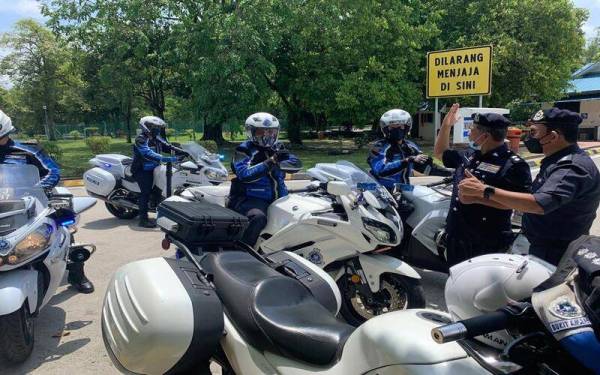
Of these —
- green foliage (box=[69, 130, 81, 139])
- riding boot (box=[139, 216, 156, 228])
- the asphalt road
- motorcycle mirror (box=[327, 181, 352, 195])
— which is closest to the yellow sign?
the asphalt road

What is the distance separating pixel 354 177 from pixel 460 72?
982 cm

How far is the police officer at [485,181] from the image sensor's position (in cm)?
329

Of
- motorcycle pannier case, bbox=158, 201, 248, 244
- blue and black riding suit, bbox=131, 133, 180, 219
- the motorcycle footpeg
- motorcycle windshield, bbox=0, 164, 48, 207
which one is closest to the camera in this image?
motorcycle pannier case, bbox=158, 201, 248, 244

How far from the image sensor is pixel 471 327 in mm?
1348

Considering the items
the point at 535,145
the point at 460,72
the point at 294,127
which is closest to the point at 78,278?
the point at 535,145

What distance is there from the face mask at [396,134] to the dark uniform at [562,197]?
1.90m

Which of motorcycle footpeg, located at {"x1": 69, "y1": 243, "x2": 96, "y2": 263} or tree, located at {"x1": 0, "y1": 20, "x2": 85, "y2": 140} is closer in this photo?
motorcycle footpeg, located at {"x1": 69, "y1": 243, "x2": 96, "y2": 263}

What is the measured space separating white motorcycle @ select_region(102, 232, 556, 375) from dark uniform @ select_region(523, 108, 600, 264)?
120cm

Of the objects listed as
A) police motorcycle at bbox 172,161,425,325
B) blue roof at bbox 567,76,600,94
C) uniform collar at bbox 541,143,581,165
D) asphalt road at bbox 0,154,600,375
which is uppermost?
blue roof at bbox 567,76,600,94

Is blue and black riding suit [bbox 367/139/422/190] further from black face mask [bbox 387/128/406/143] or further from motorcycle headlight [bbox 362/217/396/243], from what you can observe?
motorcycle headlight [bbox 362/217/396/243]

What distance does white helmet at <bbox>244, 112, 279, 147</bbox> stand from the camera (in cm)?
445

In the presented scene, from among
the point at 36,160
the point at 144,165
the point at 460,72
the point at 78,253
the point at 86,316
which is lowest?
the point at 86,316

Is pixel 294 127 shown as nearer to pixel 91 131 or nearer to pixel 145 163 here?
pixel 145 163

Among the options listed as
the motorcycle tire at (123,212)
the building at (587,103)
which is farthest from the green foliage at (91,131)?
the motorcycle tire at (123,212)
